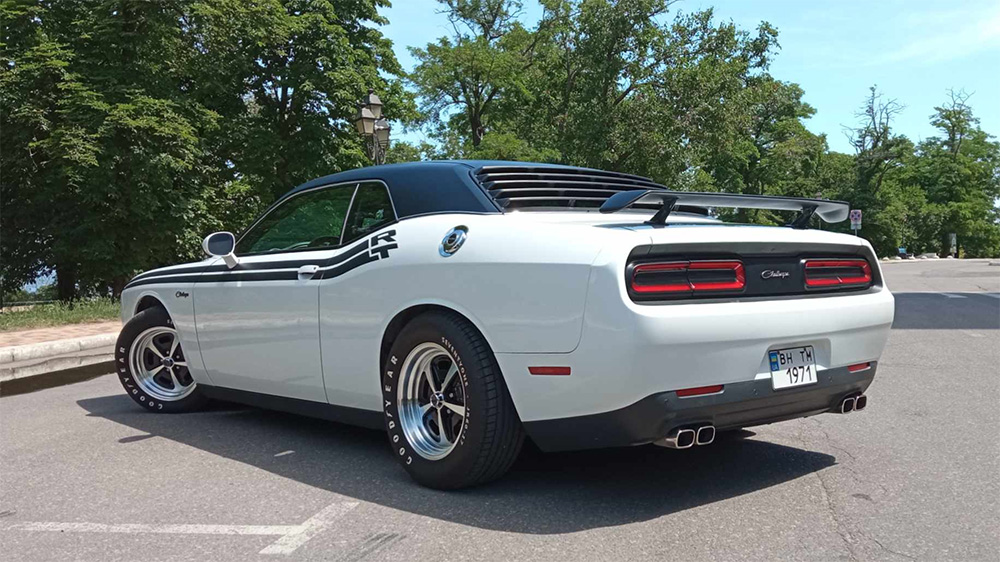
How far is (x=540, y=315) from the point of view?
3.28m

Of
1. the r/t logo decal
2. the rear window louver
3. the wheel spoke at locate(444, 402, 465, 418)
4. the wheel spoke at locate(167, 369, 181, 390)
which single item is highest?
the rear window louver

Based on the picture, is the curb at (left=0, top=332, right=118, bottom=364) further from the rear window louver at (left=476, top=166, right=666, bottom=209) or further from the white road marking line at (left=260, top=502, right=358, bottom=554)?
the rear window louver at (left=476, top=166, right=666, bottom=209)

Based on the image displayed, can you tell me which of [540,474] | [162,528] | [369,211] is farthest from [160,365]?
[540,474]

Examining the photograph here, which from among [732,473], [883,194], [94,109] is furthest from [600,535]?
[883,194]

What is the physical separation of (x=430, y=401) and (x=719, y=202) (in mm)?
1581

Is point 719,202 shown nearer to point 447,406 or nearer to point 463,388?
point 463,388

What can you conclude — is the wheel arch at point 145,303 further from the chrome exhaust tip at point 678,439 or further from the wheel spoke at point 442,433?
the chrome exhaust tip at point 678,439

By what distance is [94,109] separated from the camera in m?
18.3

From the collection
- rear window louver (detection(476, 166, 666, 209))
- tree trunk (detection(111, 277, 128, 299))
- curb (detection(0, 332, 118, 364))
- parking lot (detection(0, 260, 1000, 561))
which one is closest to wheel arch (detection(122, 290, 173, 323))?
parking lot (detection(0, 260, 1000, 561))

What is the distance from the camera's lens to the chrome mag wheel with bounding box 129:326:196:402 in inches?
227

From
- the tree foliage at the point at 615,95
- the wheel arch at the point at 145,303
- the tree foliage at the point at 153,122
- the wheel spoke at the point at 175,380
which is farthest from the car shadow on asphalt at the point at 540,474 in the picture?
the tree foliage at the point at 615,95

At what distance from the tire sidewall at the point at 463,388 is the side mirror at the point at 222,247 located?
5.32 ft

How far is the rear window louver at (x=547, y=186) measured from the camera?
395 centimetres

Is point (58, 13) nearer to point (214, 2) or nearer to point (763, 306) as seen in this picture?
point (214, 2)
